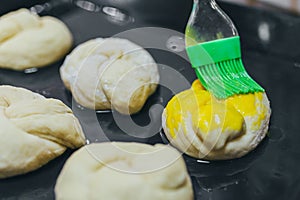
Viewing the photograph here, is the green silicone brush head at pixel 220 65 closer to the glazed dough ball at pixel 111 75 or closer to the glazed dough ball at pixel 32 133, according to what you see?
the glazed dough ball at pixel 111 75

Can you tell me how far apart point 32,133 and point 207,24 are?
0.51 meters

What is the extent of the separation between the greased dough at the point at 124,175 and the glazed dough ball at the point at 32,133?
0.39ft

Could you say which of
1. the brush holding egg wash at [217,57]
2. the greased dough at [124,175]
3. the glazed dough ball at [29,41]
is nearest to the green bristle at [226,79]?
the brush holding egg wash at [217,57]

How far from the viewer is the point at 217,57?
50.4 inches

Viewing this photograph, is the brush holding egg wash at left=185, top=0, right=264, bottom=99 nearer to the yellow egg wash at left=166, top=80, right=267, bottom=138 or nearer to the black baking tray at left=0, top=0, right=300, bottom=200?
the yellow egg wash at left=166, top=80, right=267, bottom=138

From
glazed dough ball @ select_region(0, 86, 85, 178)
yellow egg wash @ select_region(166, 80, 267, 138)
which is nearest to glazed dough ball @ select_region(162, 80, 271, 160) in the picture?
yellow egg wash @ select_region(166, 80, 267, 138)

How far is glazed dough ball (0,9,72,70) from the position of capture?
4.91 ft

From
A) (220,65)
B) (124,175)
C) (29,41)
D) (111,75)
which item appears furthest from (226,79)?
(29,41)

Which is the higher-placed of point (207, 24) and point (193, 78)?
point (207, 24)

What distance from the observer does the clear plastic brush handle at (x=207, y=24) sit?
4.35 ft

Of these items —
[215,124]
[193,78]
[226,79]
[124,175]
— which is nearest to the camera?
[124,175]

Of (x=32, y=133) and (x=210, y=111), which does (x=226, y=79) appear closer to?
(x=210, y=111)

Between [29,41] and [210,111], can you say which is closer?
[210,111]

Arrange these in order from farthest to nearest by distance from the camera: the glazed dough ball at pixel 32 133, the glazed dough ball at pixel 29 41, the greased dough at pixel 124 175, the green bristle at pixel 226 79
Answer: the glazed dough ball at pixel 29 41 → the green bristle at pixel 226 79 → the glazed dough ball at pixel 32 133 → the greased dough at pixel 124 175
